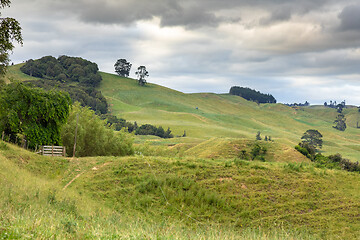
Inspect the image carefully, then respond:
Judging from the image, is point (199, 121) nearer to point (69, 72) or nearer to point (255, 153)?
point (69, 72)

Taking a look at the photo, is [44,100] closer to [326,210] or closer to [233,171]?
[233,171]

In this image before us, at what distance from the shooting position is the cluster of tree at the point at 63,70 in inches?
6737

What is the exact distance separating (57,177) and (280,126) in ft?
557

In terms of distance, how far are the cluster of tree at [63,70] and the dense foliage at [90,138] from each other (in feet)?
413

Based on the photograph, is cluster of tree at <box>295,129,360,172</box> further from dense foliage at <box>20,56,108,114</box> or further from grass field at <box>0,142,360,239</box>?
dense foliage at <box>20,56,108,114</box>

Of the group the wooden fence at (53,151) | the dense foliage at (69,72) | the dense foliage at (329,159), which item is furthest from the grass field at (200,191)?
the dense foliage at (69,72)

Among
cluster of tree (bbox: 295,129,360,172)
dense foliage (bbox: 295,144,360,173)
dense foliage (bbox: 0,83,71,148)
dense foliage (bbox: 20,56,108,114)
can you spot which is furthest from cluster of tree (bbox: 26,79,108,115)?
dense foliage (bbox: 0,83,71,148)

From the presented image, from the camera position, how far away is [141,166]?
2839cm

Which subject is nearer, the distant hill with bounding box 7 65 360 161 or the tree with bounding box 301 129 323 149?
the tree with bounding box 301 129 323 149

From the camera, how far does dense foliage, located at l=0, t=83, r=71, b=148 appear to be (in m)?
34.7

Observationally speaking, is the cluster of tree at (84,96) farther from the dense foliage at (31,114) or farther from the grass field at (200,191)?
the grass field at (200,191)

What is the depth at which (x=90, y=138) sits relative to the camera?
1893 inches

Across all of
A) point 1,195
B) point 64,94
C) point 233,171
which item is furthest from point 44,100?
point 1,195

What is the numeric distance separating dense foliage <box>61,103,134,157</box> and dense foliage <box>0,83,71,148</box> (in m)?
5.84
